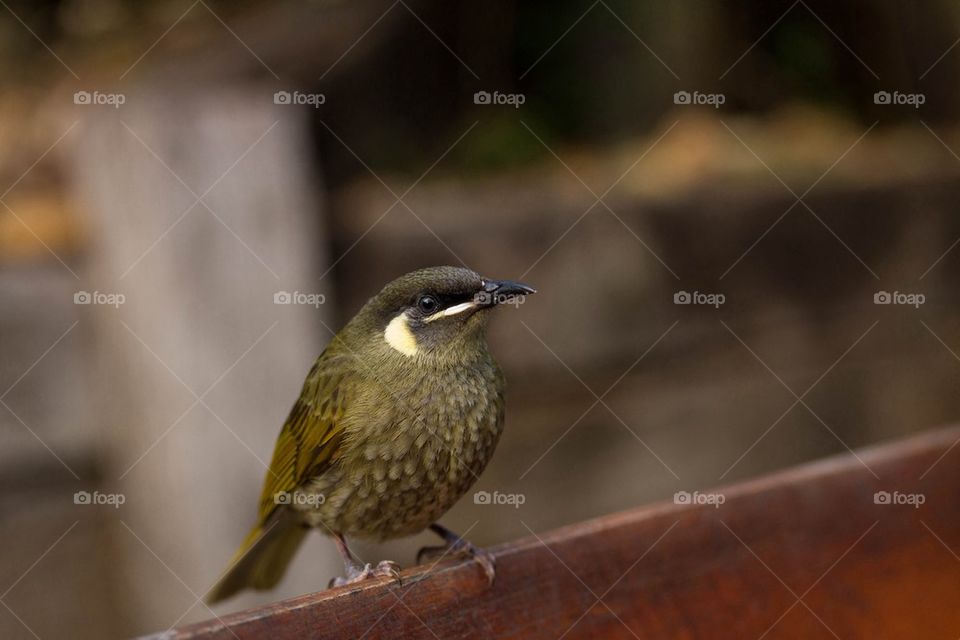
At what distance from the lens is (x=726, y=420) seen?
5.30 m

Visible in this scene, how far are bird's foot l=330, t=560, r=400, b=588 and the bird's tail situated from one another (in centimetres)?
42

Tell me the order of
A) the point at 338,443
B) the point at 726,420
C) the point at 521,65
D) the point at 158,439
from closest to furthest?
the point at 338,443 → the point at 158,439 → the point at 726,420 → the point at 521,65

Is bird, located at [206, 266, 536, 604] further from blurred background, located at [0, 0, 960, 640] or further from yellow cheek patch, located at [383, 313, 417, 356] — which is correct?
blurred background, located at [0, 0, 960, 640]

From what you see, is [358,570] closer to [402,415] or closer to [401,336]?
[402,415]

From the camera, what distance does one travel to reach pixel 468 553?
2.74m

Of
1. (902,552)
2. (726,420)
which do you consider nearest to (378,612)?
(902,552)

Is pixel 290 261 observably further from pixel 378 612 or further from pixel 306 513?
pixel 378 612

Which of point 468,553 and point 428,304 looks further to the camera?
point 428,304

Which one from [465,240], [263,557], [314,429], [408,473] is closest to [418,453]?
[408,473]

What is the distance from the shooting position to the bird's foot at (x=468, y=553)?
2.36m

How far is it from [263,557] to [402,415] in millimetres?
829

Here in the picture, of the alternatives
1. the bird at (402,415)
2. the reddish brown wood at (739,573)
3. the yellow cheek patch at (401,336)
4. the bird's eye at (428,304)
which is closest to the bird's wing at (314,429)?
the bird at (402,415)

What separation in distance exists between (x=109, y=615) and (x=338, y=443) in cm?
177

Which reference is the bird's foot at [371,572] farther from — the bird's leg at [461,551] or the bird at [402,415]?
the bird's leg at [461,551]
